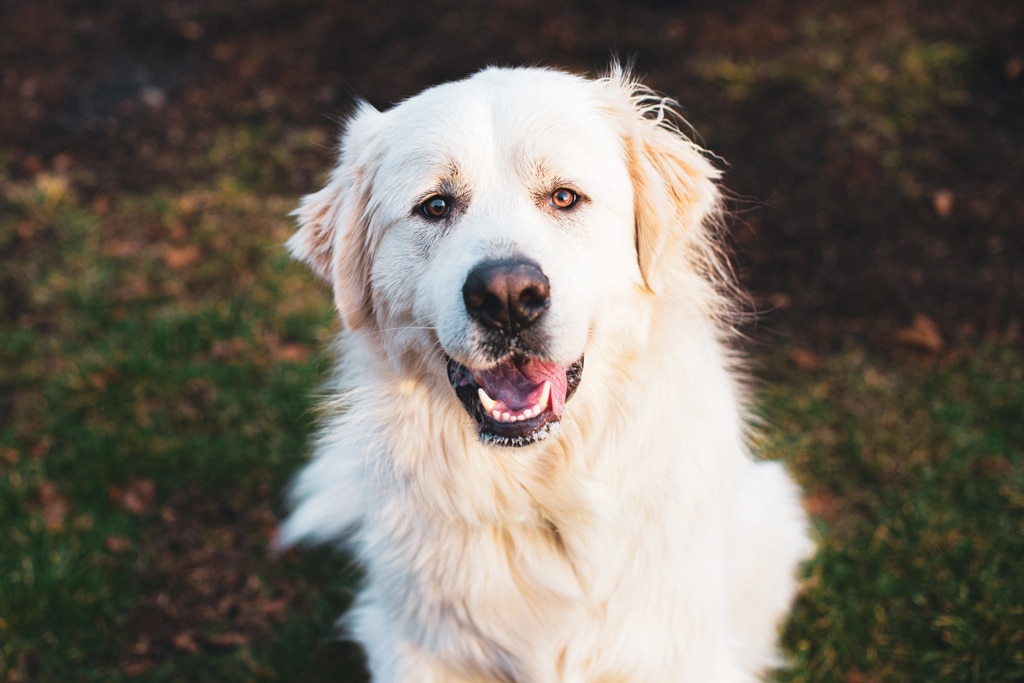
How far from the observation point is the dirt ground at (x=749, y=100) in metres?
4.64

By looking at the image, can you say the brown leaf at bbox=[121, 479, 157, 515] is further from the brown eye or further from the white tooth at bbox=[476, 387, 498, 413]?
the brown eye

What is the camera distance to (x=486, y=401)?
2.17 m

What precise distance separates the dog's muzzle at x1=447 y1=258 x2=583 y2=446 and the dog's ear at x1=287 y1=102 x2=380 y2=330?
462 millimetres

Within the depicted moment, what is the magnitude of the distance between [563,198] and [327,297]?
2.95 meters

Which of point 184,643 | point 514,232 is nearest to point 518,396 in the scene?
point 514,232

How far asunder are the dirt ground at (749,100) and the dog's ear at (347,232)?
8.83ft

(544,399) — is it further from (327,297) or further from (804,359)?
(327,297)

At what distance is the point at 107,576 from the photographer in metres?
3.43

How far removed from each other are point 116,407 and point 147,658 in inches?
59.7

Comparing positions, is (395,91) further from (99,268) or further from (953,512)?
(953,512)

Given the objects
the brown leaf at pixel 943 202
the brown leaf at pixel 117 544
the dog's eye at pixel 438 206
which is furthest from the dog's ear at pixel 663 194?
the brown leaf at pixel 943 202

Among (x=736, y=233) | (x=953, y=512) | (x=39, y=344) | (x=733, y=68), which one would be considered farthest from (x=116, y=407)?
(x=733, y=68)

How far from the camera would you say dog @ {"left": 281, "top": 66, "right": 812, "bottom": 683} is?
2258 mm

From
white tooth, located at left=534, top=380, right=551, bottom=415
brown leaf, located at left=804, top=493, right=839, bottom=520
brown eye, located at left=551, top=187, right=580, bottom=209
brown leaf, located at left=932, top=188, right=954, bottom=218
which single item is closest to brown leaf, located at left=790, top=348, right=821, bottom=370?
brown leaf, located at left=804, top=493, right=839, bottom=520
